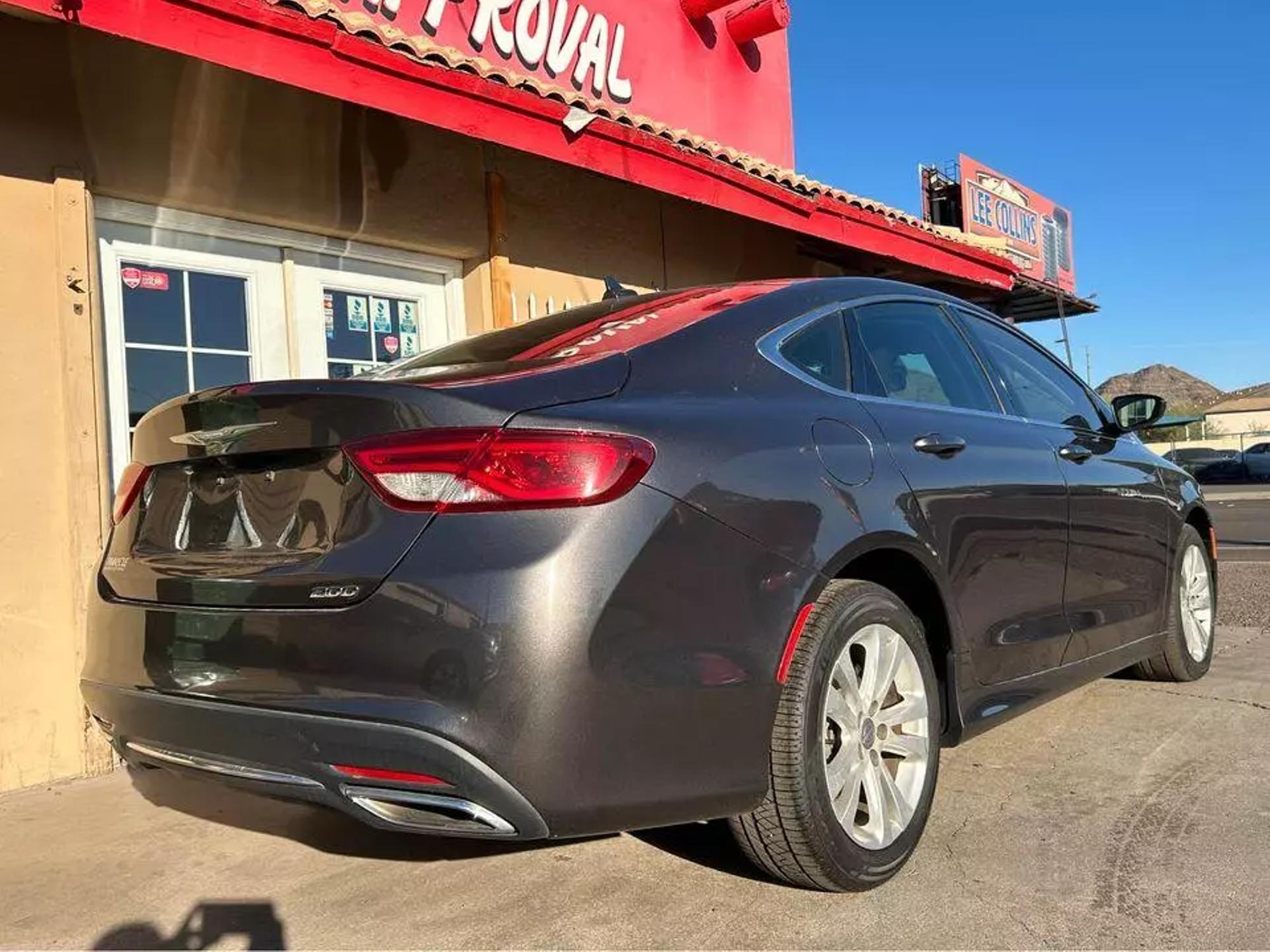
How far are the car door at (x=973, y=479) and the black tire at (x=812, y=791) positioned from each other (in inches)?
17.4

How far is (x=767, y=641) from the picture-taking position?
2289mm

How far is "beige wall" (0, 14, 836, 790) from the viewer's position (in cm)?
393

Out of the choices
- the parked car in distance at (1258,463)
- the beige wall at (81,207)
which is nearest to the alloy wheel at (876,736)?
the beige wall at (81,207)

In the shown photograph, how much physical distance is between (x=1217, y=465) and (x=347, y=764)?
4259 centimetres

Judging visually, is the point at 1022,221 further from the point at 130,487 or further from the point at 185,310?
the point at 130,487

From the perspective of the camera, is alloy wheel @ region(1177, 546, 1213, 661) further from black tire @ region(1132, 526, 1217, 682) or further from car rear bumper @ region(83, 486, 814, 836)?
car rear bumper @ region(83, 486, 814, 836)

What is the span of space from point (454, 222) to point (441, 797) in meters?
4.23

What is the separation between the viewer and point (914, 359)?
132 inches

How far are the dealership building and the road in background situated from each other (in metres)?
5.64

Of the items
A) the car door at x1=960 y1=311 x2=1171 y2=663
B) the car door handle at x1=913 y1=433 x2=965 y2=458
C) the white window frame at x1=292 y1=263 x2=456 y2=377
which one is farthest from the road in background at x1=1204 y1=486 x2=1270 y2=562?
the white window frame at x1=292 y1=263 x2=456 y2=377

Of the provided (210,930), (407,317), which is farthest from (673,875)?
(407,317)

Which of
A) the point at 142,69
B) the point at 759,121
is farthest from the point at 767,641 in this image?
the point at 759,121

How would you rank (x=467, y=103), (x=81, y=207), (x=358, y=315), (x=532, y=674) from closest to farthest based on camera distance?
1. (x=532, y=674)
2. (x=81, y=207)
3. (x=467, y=103)
4. (x=358, y=315)

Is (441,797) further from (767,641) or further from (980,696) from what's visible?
(980,696)
